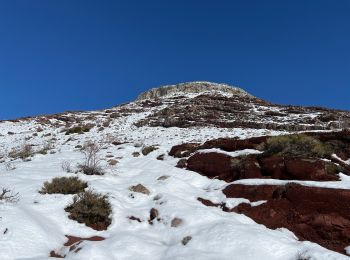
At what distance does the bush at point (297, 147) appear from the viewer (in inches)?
439

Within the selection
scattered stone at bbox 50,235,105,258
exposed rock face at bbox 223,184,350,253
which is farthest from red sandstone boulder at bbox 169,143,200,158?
scattered stone at bbox 50,235,105,258

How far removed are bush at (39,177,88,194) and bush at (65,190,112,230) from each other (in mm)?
870

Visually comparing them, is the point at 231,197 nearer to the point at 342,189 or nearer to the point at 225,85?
the point at 342,189

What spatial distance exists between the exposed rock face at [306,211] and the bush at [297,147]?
2053 mm

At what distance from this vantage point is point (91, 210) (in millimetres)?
8672

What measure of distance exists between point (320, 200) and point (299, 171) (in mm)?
1461

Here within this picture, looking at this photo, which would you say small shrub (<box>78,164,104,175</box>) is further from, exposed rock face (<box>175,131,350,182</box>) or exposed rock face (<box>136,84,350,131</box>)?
exposed rock face (<box>136,84,350,131</box>)

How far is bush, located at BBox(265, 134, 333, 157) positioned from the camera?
36.6 feet

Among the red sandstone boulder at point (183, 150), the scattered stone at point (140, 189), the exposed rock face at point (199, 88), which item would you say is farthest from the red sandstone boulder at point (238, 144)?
the exposed rock face at point (199, 88)

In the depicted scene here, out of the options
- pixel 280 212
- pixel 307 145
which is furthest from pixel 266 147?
pixel 280 212

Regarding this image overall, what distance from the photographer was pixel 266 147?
39.7ft

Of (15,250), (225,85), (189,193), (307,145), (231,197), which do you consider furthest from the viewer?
(225,85)

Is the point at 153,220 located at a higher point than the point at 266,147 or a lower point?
lower

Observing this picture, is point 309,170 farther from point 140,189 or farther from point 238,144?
point 140,189
